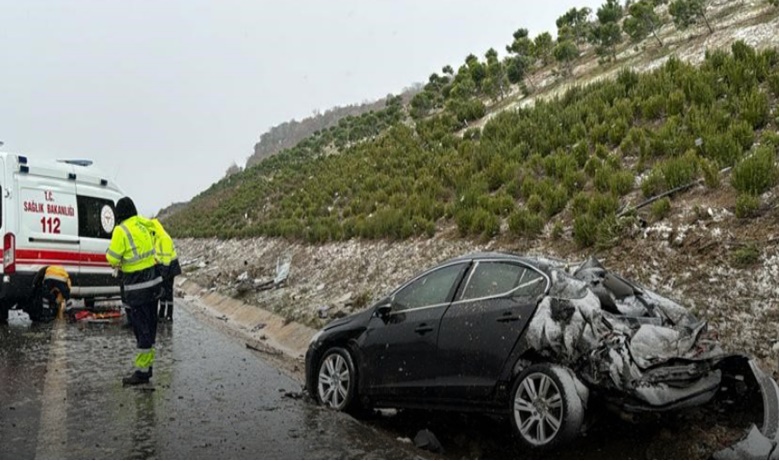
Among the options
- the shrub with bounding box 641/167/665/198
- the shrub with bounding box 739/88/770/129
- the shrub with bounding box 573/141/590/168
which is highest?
the shrub with bounding box 739/88/770/129

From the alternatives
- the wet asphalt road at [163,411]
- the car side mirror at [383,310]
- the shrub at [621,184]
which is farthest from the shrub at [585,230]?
the wet asphalt road at [163,411]

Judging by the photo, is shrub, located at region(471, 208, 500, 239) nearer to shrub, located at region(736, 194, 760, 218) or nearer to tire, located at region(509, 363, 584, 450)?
shrub, located at region(736, 194, 760, 218)

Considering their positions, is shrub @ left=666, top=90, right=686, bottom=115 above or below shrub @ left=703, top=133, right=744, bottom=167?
above

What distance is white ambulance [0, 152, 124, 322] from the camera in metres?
10.7

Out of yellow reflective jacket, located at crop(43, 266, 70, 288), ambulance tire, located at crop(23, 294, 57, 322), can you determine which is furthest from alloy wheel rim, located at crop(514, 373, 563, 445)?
ambulance tire, located at crop(23, 294, 57, 322)

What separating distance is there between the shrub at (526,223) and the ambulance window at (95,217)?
7860 mm

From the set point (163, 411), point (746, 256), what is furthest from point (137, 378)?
point (746, 256)

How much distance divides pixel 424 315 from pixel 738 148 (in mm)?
6746

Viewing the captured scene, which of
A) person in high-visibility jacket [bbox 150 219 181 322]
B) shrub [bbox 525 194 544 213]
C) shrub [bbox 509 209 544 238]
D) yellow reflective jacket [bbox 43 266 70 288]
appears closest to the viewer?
person in high-visibility jacket [bbox 150 219 181 322]

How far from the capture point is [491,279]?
5906 mm

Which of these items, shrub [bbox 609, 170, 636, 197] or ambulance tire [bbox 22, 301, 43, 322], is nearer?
shrub [bbox 609, 170, 636, 197]

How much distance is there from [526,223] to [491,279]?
575cm

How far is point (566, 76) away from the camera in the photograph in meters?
23.6

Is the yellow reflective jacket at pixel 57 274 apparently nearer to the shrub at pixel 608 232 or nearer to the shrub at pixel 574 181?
the shrub at pixel 608 232
